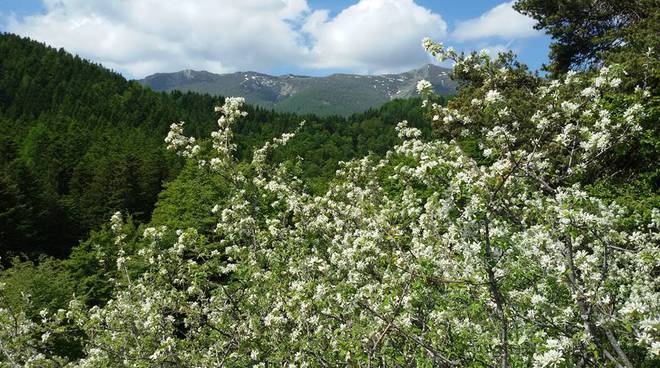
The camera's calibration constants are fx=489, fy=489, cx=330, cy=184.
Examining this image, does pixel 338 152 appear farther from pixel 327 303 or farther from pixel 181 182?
pixel 327 303

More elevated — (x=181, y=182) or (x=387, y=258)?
(x=387, y=258)

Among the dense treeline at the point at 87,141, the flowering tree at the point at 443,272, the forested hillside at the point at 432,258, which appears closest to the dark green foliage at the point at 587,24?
the forested hillside at the point at 432,258

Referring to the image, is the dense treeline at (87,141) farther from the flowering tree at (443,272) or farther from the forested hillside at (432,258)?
the flowering tree at (443,272)

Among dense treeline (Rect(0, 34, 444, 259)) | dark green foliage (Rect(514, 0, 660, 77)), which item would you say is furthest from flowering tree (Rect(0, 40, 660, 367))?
dark green foliage (Rect(514, 0, 660, 77))

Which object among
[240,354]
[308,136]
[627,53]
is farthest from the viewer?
[308,136]

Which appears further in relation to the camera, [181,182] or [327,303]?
[181,182]

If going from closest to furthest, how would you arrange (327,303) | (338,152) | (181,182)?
(327,303), (181,182), (338,152)

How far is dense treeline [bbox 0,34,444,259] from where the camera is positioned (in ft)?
154

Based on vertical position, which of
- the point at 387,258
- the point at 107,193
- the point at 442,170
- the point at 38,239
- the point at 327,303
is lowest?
the point at 38,239

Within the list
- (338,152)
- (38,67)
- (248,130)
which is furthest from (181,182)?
(38,67)

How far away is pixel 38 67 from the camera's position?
13575cm

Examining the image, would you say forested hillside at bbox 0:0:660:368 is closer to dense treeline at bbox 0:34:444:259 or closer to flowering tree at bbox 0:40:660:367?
flowering tree at bbox 0:40:660:367

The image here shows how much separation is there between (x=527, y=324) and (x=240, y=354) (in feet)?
14.1

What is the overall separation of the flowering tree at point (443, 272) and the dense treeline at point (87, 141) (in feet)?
15.2
